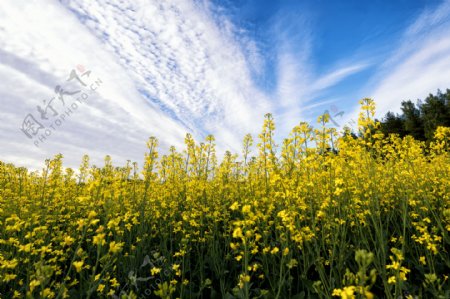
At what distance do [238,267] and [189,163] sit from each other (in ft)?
9.28

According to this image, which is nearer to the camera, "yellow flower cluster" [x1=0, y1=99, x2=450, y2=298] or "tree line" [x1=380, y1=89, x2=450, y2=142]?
"yellow flower cluster" [x1=0, y1=99, x2=450, y2=298]

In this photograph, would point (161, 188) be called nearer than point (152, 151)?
No

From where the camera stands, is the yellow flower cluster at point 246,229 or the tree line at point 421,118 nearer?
the yellow flower cluster at point 246,229

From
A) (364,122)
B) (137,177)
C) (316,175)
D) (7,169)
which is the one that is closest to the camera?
(364,122)

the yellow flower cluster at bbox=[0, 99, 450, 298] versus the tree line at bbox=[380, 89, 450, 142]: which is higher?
the tree line at bbox=[380, 89, 450, 142]

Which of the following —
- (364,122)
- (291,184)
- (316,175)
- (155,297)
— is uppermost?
(364,122)

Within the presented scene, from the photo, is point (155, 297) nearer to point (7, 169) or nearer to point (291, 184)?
point (291, 184)

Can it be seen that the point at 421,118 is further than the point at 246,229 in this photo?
Yes

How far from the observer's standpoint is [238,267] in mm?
4312

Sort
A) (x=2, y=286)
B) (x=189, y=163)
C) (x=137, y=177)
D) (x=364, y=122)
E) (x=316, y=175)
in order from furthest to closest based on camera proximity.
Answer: (x=137, y=177)
(x=189, y=163)
(x=316, y=175)
(x=364, y=122)
(x=2, y=286)

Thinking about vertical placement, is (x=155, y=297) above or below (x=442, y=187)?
below

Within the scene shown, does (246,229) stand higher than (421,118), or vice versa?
(421,118)

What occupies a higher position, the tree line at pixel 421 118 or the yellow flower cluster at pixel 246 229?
the tree line at pixel 421 118

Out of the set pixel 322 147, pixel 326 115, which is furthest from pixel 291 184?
pixel 326 115
